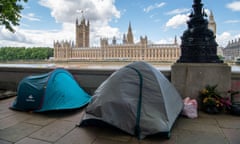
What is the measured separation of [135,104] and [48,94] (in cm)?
188

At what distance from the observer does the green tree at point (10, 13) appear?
14.3ft

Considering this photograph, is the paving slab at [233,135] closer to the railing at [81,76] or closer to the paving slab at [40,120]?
the railing at [81,76]

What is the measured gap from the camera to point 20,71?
530 cm

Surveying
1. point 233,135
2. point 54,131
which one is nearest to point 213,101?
point 233,135

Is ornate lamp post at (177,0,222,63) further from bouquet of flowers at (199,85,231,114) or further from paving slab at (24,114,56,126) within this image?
paving slab at (24,114,56,126)

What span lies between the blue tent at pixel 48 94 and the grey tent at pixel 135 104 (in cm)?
89

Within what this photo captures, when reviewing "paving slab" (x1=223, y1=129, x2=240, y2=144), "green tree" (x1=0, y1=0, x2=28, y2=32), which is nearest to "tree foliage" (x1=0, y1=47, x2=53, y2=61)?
"green tree" (x1=0, y1=0, x2=28, y2=32)

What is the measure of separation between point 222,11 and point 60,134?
17.5 ft

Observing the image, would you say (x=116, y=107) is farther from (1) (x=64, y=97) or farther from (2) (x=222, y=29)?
(2) (x=222, y=29)

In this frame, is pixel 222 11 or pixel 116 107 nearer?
pixel 116 107

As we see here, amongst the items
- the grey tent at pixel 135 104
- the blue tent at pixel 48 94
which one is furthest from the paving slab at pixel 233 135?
the blue tent at pixel 48 94

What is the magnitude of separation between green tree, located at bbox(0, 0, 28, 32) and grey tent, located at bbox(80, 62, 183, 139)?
3.98 meters

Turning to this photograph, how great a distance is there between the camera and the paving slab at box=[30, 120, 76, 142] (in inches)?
87.8

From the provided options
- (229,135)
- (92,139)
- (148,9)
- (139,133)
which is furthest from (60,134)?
(148,9)
